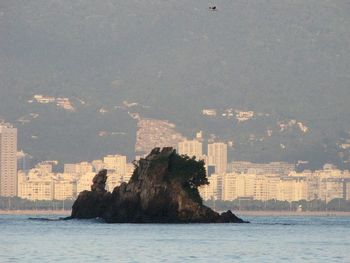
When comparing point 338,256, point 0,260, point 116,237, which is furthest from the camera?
point 116,237

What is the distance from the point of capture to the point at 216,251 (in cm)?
14625

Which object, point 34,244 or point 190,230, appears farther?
point 190,230

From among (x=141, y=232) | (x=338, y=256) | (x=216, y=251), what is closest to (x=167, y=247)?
(x=216, y=251)

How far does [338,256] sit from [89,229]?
57389 millimetres

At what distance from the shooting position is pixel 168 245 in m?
155

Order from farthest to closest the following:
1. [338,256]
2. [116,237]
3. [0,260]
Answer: [116,237], [338,256], [0,260]

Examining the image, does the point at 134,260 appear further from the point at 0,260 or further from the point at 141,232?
the point at 141,232

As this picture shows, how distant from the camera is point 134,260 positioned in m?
133

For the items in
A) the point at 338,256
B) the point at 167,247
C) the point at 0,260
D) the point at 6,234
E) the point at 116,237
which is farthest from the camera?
the point at 6,234

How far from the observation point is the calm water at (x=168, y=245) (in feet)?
447

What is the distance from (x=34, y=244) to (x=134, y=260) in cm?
2389

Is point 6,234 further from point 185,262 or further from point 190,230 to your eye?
point 185,262

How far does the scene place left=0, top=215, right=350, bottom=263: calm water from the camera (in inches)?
5364

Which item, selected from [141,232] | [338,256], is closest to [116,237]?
[141,232]
